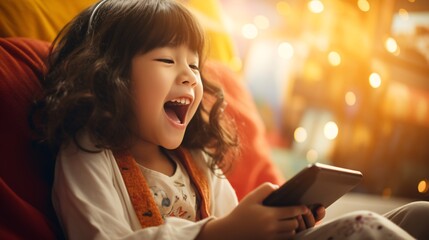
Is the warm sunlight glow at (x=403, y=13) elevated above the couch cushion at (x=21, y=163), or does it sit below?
above

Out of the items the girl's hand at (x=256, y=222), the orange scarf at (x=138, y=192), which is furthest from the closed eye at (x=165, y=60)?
the girl's hand at (x=256, y=222)

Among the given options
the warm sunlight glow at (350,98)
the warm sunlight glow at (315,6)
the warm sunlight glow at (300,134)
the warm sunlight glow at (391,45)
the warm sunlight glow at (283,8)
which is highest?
the warm sunlight glow at (315,6)

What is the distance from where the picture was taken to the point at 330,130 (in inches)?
77.2

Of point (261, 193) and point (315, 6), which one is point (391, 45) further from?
point (261, 193)

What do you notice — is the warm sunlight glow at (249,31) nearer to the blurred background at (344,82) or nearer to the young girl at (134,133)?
the blurred background at (344,82)

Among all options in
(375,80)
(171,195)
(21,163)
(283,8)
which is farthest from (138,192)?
(375,80)

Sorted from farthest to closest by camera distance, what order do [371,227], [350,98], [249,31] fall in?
[350,98], [249,31], [371,227]

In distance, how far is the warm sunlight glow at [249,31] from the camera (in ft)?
6.09

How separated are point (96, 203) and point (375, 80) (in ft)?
4.84

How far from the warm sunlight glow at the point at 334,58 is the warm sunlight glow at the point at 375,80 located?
14 centimetres

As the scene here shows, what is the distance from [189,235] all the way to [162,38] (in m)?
0.33

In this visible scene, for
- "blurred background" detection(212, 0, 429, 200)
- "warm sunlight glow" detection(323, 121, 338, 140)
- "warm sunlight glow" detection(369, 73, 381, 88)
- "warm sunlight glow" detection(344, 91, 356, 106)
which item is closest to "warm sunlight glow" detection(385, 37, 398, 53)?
"blurred background" detection(212, 0, 429, 200)

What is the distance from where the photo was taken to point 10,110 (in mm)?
831

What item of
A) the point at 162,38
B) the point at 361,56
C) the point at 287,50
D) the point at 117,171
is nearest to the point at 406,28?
the point at 361,56
